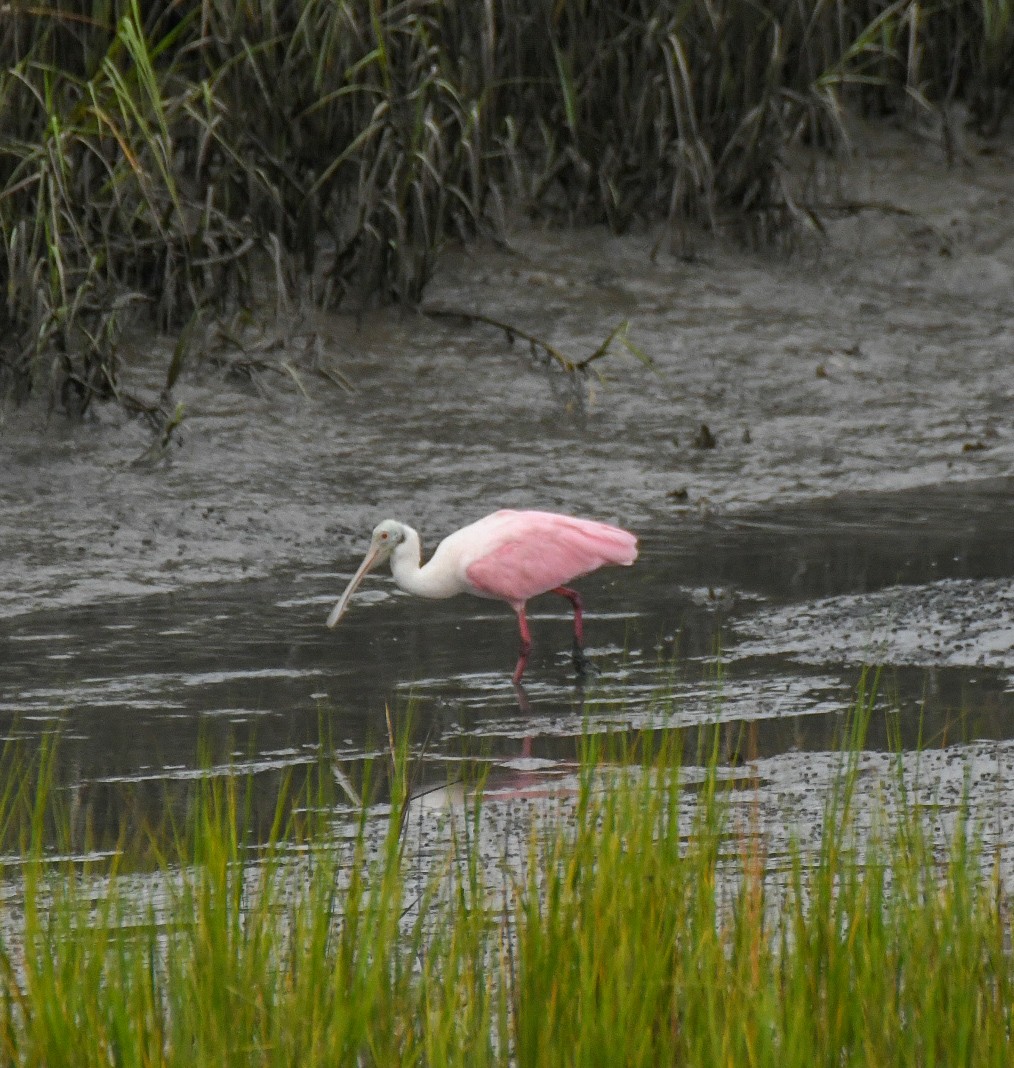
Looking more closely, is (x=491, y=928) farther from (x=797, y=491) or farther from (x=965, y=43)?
(x=965, y=43)

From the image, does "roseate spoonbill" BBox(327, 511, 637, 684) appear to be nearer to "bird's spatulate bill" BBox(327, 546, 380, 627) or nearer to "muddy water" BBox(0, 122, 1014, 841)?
"bird's spatulate bill" BBox(327, 546, 380, 627)

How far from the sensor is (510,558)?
23.2ft

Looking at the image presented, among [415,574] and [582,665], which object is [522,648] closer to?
[582,665]

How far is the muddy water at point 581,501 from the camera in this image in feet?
20.9

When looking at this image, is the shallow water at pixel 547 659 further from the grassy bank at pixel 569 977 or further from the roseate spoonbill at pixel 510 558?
the grassy bank at pixel 569 977

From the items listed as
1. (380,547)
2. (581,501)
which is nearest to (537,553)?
(380,547)

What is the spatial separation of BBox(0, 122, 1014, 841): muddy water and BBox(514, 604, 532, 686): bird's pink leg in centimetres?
5

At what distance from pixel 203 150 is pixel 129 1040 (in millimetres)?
7032

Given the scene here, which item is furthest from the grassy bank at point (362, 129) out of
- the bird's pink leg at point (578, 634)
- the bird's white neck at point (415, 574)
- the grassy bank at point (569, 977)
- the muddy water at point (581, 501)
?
the grassy bank at point (569, 977)

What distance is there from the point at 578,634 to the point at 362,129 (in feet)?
13.3

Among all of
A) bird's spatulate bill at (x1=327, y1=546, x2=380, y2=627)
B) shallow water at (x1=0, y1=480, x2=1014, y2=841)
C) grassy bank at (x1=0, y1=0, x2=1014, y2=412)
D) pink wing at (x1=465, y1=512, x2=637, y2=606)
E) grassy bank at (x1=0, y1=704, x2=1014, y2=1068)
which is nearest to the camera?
grassy bank at (x1=0, y1=704, x2=1014, y2=1068)

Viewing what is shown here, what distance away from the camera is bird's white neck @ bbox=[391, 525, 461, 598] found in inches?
285

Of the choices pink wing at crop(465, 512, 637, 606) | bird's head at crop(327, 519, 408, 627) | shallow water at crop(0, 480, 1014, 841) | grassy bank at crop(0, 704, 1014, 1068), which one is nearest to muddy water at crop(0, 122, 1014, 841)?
shallow water at crop(0, 480, 1014, 841)

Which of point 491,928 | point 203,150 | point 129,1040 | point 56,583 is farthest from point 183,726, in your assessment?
point 203,150
